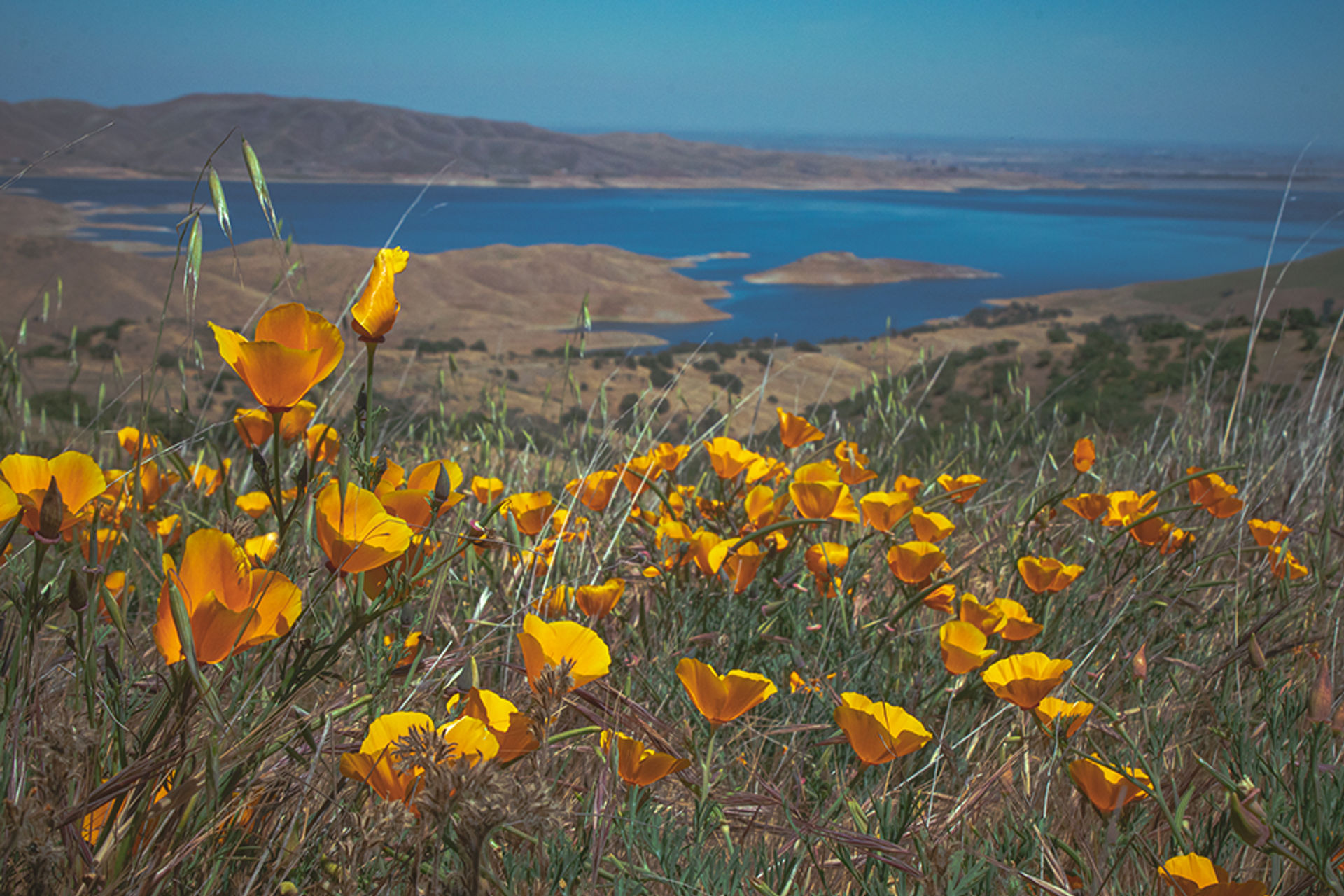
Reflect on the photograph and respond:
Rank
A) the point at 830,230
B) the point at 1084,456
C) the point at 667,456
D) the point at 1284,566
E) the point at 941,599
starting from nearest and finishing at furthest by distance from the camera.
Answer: the point at 941,599 → the point at 1284,566 → the point at 667,456 → the point at 1084,456 → the point at 830,230

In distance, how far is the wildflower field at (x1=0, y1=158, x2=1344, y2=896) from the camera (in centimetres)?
67

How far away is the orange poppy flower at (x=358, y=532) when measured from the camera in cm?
68

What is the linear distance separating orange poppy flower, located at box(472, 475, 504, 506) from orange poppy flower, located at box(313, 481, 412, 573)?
0.86 metres

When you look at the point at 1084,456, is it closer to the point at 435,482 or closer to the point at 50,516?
the point at 435,482

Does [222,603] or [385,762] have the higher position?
[222,603]

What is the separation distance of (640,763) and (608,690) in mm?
154

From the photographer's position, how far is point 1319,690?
0.86 meters

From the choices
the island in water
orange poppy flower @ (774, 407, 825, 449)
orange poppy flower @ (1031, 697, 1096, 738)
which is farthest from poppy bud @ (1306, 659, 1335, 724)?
the island in water

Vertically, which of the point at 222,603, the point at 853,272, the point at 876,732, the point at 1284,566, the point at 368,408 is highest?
the point at 368,408

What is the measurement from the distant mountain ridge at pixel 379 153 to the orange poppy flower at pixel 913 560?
106563 millimetres

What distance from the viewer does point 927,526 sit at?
4.52ft

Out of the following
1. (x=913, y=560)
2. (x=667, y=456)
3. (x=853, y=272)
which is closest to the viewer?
(x=913, y=560)

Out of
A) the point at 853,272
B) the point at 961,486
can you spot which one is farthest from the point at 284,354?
the point at 853,272

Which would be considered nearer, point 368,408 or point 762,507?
point 368,408
